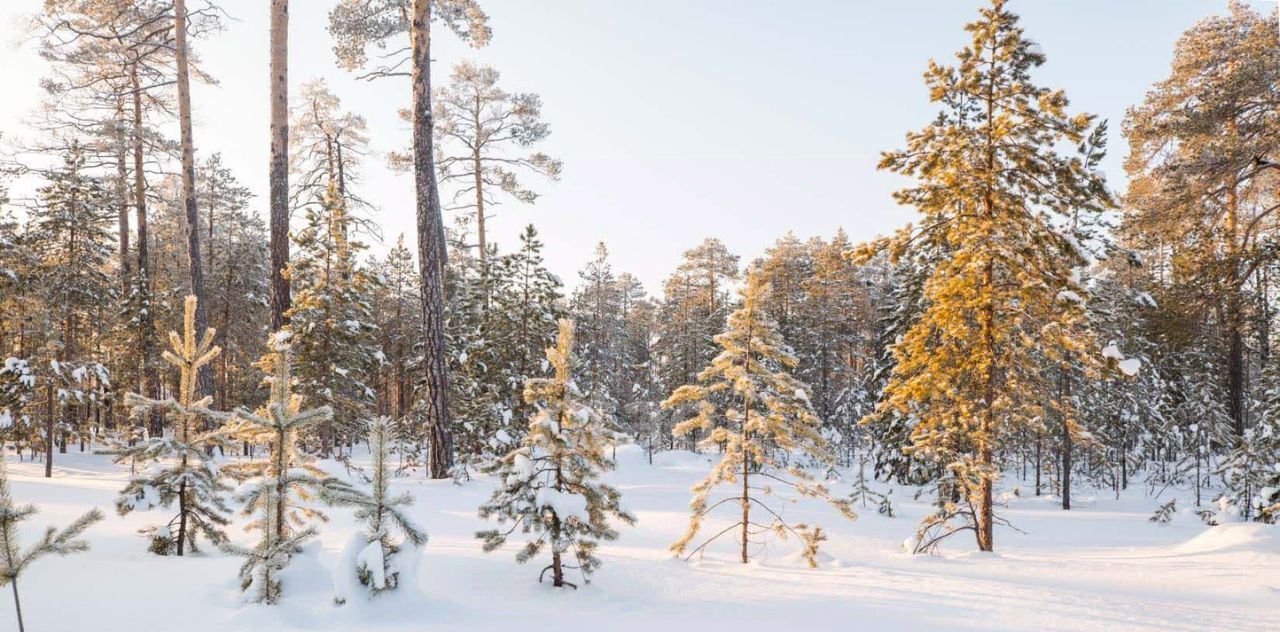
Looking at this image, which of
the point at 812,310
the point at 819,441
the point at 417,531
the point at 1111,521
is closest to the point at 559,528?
the point at 417,531

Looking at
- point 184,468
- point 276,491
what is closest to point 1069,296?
point 276,491

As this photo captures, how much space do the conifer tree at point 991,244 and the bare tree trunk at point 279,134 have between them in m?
11.6

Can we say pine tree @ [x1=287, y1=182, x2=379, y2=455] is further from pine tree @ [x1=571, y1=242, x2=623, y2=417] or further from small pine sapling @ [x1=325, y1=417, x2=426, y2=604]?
pine tree @ [x1=571, y1=242, x2=623, y2=417]

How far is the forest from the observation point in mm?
5391

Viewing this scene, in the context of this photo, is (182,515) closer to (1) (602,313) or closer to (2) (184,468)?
(2) (184,468)

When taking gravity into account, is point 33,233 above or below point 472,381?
above

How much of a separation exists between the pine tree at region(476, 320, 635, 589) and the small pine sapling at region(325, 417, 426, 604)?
85cm

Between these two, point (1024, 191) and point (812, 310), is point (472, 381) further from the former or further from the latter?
point (812, 310)

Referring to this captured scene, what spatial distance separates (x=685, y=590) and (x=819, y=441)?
11.6ft

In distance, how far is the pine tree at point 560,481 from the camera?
5613 mm

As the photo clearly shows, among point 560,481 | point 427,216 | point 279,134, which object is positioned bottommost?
point 560,481

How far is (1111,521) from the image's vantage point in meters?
18.5

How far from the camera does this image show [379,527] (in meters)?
4.92

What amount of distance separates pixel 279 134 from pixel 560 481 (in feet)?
35.1
